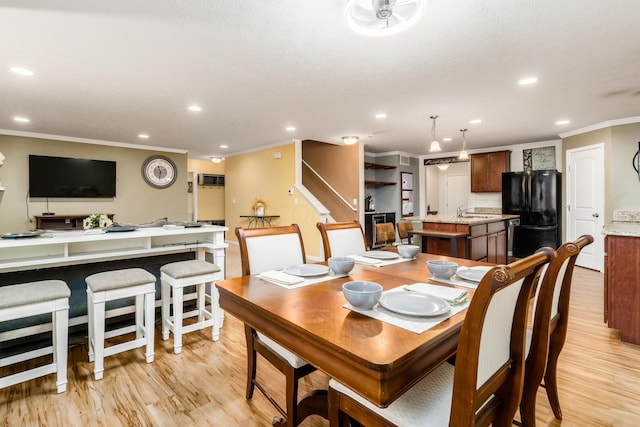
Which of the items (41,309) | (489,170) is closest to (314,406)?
(41,309)

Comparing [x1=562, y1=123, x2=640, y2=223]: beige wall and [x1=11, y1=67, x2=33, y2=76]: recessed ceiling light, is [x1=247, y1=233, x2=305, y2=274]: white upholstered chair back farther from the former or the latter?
[x1=562, y1=123, x2=640, y2=223]: beige wall

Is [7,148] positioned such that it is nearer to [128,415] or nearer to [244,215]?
[244,215]

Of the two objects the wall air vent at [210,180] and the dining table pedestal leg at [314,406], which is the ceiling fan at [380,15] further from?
the wall air vent at [210,180]

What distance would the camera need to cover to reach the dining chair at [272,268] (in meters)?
1.37

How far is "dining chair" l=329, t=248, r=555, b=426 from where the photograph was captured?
0.76m

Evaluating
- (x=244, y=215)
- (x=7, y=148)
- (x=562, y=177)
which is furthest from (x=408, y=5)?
(x=7, y=148)

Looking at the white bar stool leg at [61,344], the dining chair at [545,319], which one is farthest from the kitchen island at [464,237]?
the white bar stool leg at [61,344]

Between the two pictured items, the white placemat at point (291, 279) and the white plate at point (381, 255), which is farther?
the white plate at point (381, 255)

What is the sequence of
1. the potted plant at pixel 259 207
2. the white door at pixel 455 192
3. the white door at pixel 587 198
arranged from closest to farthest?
the white door at pixel 587 198 → the potted plant at pixel 259 207 → the white door at pixel 455 192

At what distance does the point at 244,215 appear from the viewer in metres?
7.05

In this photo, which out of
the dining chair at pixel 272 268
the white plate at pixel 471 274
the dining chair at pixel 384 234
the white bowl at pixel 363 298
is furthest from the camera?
the dining chair at pixel 384 234

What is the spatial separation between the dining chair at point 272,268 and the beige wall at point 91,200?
5.51 meters

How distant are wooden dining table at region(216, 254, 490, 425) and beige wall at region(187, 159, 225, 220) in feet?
25.4

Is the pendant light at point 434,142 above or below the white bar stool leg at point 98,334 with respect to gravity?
above
